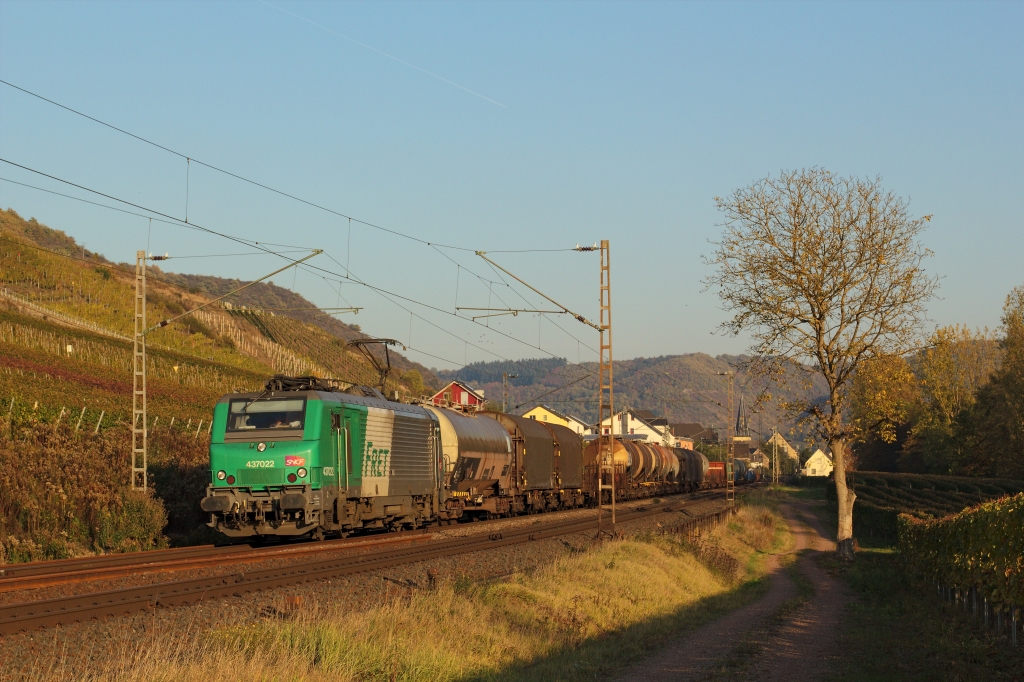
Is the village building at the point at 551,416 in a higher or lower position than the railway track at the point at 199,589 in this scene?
higher

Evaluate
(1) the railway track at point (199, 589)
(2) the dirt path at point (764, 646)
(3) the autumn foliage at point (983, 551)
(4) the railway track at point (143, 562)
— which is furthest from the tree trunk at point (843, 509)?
(4) the railway track at point (143, 562)

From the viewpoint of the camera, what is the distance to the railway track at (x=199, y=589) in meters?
12.9

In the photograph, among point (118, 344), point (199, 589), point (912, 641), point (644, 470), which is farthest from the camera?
point (118, 344)

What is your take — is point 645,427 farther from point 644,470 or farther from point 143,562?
point 143,562

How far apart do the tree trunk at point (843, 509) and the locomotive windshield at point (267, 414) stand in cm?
2071

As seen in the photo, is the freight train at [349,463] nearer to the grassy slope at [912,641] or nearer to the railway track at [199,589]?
the railway track at [199,589]

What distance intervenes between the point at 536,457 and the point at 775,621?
77.2 ft

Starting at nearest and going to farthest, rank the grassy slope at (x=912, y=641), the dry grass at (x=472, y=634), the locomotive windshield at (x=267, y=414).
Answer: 1. the dry grass at (x=472, y=634)
2. the grassy slope at (x=912, y=641)
3. the locomotive windshield at (x=267, y=414)

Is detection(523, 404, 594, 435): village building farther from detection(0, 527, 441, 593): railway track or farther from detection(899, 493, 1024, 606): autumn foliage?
detection(0, 527, 441, 593): railway track

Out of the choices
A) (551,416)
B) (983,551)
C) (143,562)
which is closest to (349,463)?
(143,562)

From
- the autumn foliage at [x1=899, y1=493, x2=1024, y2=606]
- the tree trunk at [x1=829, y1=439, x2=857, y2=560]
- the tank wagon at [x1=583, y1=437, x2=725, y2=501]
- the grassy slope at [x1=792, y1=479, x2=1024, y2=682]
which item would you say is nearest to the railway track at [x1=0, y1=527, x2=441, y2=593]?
the grassy slope at [x1=792, y1=479, x2=1024, y2=682]

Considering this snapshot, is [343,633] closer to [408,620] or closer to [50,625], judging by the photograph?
[408,620]

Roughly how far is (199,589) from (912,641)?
41.1 feet

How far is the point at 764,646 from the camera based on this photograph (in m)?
16.7
